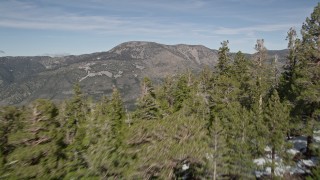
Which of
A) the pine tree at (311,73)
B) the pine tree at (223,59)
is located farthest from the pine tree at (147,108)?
the pine tree at (311,73)

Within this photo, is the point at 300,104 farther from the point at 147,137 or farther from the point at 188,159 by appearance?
the point at 147,137

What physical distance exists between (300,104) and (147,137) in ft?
75.2

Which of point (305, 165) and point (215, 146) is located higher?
point (215, 146)

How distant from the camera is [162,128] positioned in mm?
19328

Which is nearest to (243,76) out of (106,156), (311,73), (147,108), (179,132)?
(147,108)

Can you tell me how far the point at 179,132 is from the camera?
20.1 metres

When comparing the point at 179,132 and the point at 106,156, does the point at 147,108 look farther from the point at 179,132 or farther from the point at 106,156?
the point at 106,156

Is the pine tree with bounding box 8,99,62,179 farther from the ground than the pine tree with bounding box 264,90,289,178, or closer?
farther from the ground

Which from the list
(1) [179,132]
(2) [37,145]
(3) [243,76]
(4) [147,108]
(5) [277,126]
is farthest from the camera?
(3) [243,76]

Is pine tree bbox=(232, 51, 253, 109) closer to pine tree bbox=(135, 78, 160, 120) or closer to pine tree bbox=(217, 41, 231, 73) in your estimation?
pine tree bbox=(217, 41, 231, 73)

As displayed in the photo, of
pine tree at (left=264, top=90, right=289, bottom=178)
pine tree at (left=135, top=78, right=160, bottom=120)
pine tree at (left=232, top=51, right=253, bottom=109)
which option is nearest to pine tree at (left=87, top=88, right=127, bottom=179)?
pine tree at (left=264, top=90, right=289, bottom=178)

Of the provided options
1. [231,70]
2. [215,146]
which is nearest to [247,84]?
[231,70]

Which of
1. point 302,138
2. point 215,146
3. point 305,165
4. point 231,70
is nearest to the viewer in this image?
point 215,146

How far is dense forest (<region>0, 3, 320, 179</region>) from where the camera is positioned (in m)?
15.7
